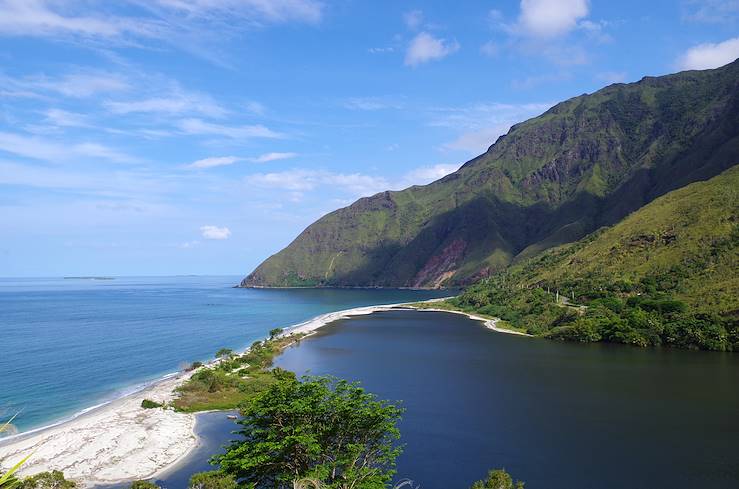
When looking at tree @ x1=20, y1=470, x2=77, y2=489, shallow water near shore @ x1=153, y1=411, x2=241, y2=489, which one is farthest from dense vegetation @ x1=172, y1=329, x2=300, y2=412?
tree @ x1=20, y1=470, x2=77, y2=489

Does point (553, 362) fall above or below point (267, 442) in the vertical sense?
below

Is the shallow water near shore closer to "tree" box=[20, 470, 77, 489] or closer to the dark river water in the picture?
"tree" box=[20, 470, 77, 489]

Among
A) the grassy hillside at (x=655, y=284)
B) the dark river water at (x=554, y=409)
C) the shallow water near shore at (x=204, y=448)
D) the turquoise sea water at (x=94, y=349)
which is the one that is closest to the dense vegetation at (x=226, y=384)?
the shallow water near shore at (x=204, y=448)

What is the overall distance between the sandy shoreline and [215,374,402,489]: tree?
65.9ft

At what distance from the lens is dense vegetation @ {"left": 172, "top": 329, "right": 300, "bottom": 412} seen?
6612 cm

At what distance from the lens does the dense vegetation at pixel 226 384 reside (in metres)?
66.1

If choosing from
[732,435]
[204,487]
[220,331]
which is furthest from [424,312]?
[204,487]

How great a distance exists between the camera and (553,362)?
297ft

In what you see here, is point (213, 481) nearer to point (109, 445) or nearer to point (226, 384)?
point (109, 445)

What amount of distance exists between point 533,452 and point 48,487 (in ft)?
129

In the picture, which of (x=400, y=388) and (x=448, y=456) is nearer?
(x=448, y=456)

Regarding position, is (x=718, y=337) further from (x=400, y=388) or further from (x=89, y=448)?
(x=89, y=448)

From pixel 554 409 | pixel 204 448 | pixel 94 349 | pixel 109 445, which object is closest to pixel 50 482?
pixel 109 445

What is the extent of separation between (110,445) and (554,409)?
157 feet
